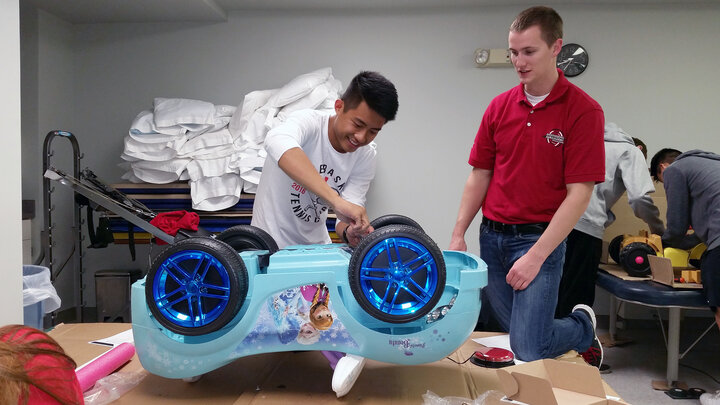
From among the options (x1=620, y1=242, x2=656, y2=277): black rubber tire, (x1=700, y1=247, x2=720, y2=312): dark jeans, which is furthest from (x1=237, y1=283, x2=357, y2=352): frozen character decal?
(x1=620, y1=242, x2=656, y2=277): black rubber tire

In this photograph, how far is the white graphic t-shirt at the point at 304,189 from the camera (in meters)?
1.91

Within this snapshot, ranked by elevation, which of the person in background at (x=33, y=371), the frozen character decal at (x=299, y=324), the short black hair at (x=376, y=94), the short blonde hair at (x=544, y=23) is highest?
the short blonde hair at (x=544, y=23)

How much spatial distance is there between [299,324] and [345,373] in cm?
15

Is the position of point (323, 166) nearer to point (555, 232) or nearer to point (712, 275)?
point (555, 232)

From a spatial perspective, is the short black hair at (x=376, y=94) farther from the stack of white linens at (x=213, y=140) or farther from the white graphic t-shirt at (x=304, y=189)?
the stack of white linens at (x=213, y=140)

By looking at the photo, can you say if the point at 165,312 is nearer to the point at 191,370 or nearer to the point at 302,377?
the point at 191,370

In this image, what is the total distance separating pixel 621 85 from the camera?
13.3 feet

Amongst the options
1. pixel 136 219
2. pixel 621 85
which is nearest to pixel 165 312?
pixel 136 219

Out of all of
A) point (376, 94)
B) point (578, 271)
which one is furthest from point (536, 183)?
point (578, 271)

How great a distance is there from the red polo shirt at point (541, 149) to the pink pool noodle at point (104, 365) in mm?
1213

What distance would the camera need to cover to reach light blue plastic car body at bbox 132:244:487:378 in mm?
1277

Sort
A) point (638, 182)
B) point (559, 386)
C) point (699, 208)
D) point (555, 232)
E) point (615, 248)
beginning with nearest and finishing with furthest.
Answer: point (559, 386) < point (555, 232) < point (699, 208) < point (638, 182) < point (615, 248)

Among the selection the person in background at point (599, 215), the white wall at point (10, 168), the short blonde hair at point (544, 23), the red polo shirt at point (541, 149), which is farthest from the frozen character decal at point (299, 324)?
the person in background at point (599, 215)

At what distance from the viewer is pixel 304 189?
1.96m
